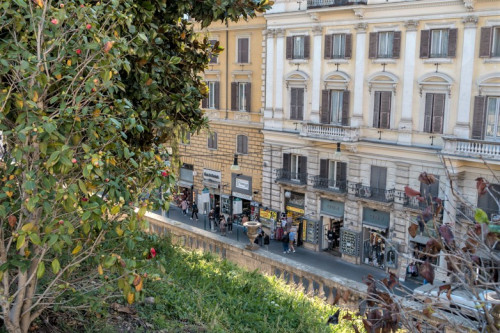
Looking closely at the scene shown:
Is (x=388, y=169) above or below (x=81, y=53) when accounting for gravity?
below

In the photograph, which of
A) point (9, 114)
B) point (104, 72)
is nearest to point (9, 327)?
point (9, 114)

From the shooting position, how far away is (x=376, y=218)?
24.1 m

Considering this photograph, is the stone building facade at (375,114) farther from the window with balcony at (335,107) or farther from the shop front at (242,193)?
the shop front at (242,193)

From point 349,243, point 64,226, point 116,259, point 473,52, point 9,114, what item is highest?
point 473,52

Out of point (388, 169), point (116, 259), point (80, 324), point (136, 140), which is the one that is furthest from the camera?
point (388, 169)

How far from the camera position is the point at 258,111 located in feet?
95.8

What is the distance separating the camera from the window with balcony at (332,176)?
2519 centimetres

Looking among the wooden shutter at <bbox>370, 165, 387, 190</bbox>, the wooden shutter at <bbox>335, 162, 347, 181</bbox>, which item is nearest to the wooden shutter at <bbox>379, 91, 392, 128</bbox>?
the wooden shutter at <bbox>370, 165, 387, 190</bbox>

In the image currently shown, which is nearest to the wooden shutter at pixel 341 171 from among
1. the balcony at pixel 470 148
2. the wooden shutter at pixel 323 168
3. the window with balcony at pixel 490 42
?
the wooden shutter at pixel 323 168

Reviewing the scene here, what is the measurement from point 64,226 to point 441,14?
65.2 feet

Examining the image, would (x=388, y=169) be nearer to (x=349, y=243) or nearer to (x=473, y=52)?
(x=349, y=243)

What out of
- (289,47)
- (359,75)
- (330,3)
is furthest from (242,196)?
(330,3)

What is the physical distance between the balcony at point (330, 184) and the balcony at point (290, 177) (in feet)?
2.85

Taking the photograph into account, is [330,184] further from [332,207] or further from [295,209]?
[295,209]
